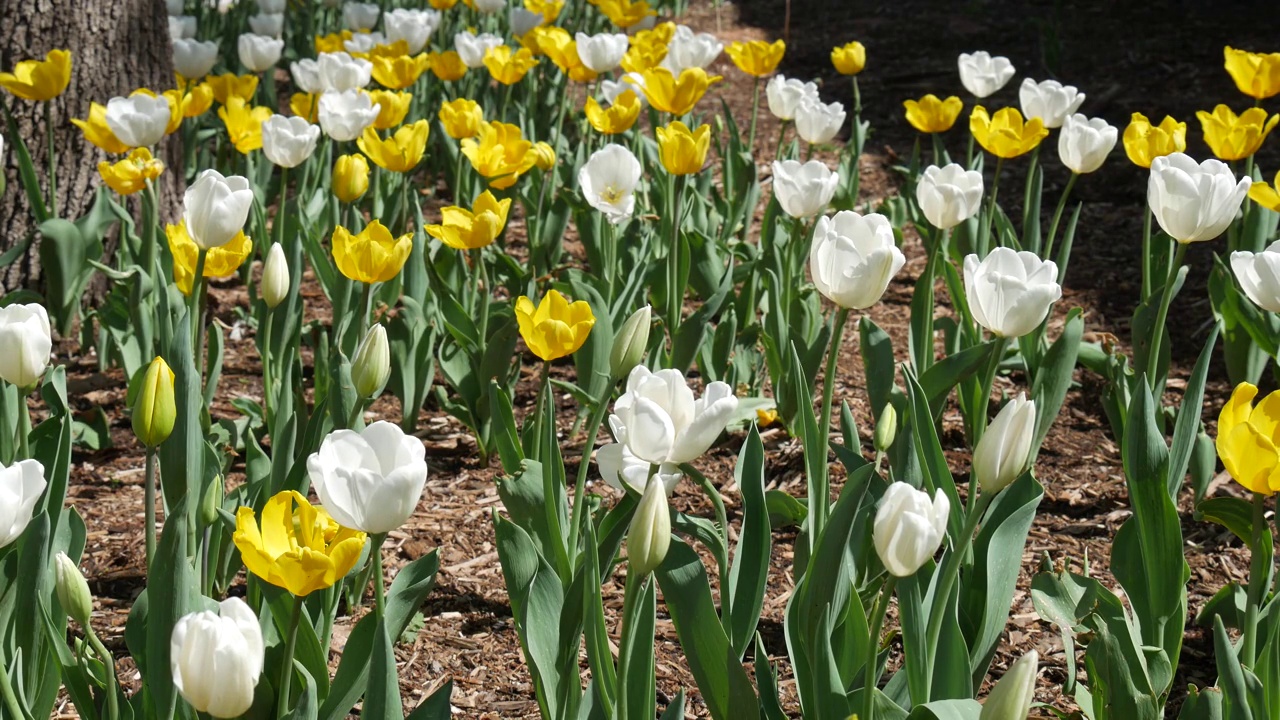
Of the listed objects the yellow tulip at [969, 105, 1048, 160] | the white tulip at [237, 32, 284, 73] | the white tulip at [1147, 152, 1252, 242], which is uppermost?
the white tulip at [1147, 152, 1252, 242]

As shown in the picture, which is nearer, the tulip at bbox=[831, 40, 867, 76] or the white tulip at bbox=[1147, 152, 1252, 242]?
the white tulip at bbox=[1147, 152, 1252, 242]

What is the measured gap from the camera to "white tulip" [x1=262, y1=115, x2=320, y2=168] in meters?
2.65

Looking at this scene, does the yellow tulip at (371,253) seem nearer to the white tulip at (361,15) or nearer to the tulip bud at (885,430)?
the tulip bud at (885,430)

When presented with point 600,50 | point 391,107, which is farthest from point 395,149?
point 600,50

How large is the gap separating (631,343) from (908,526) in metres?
0.55

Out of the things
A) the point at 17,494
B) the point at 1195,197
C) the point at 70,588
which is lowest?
the point at 70,588

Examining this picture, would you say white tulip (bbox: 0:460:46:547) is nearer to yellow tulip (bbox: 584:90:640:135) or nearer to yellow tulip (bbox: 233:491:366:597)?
yellow tulip (bbox: 233:491:366:597)

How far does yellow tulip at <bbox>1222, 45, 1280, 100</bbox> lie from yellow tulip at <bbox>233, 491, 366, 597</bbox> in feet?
7.84

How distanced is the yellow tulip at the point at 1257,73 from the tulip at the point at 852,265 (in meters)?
1.63

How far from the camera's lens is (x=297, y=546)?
4.31ft

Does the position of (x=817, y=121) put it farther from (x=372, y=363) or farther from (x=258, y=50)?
(x=258, y=50)

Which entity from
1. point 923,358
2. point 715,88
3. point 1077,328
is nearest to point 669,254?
point 923,358

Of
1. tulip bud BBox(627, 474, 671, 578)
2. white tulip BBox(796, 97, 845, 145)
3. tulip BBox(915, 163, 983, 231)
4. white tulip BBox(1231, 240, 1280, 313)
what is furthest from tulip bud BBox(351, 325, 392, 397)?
white tulip BBox(796, 97, 845, 145)

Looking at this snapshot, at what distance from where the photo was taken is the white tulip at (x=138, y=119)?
257 cm
